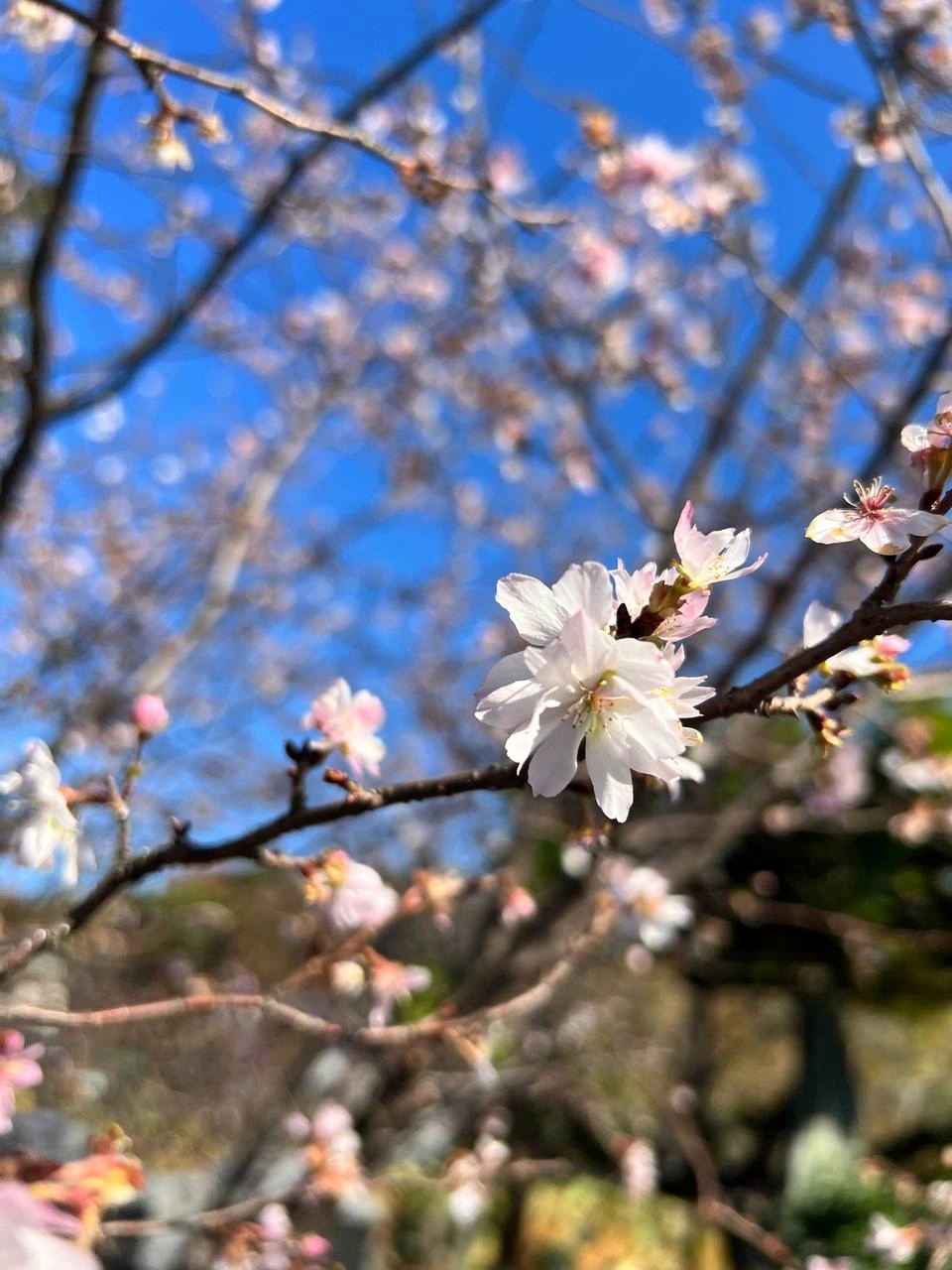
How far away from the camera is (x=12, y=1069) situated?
888 mm

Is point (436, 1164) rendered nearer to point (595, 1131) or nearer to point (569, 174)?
point (595, 1131)

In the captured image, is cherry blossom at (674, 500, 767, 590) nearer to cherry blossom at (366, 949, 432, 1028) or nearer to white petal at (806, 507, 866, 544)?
white petal at (806, 507, 866, 544)

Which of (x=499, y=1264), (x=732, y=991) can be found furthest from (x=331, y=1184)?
(x=499, y=1264)

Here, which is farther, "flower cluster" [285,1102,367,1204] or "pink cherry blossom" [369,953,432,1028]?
"flower cluster" [285,1102,367,1204]

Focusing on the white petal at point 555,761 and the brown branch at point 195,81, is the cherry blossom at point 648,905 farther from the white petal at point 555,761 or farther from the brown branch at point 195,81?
the brown branch at point 195,81

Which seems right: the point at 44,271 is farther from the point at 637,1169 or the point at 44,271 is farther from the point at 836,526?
the point at 637,1169

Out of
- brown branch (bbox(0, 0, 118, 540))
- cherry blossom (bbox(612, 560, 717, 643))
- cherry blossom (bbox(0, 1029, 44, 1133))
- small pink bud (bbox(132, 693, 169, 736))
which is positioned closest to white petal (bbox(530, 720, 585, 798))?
cherry blossom (bbox(612, 560, 717, 643))

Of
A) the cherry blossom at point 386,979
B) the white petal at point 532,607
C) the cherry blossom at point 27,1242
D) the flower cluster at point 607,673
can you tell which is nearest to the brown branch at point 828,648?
the flower cluster at point 607,673

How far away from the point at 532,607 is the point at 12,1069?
74cm

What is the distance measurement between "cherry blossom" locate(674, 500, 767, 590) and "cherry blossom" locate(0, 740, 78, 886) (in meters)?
0.73

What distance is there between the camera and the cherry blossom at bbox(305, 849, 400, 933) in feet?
3.11

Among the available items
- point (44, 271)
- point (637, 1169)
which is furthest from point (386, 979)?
point (637, 1169)

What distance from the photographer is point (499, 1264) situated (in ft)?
17.8

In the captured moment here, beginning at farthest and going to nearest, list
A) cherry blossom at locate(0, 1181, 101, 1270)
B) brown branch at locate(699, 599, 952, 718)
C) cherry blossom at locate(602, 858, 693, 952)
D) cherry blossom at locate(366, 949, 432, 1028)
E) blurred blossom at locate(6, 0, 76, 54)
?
cherry blossom at locate(602, 858, 693, 952)
blurred blossom at locate(6, 0, 76, 54)
cherry blossom at locate(366, 949, 432, 1028)
brown branch at locate(699, 599, 952, 718)
cherry blossom at locate(0, 1181, 101, 1270)
